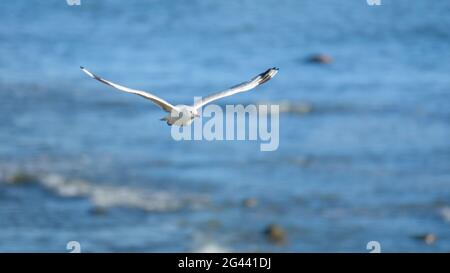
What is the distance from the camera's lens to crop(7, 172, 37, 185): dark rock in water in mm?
14852

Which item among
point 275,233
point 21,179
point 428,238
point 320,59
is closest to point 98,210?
point 21,179

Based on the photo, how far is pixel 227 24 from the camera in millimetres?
20703

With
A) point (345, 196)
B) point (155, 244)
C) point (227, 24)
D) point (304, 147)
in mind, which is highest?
point (227, 24)

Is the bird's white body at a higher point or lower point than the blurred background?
lower

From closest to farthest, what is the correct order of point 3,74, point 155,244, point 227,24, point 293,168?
point 155,244 < point 293,168 < point 3,74 < point 227,24

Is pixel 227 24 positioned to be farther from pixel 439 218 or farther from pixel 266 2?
pixel 439 218

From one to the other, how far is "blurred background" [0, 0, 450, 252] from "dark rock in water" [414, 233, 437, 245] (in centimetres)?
3

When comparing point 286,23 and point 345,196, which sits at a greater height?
point 286,23

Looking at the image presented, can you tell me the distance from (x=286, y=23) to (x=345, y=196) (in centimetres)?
671

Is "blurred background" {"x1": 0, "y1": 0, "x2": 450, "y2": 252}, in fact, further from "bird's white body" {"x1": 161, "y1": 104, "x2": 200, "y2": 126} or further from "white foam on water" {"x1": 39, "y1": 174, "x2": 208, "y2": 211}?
"bird's white body" {"x1": 161, "y1": 104, "x2": 200, "y2": 126}

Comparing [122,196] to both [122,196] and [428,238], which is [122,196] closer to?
[122,196]

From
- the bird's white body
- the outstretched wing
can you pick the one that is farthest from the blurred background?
the bird's white body

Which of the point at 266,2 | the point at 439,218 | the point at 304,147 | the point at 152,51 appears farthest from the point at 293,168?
the point at 266,2

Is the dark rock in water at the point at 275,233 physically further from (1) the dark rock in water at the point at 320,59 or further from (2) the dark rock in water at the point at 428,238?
(1) the dark rock in water at the point at 320,59
